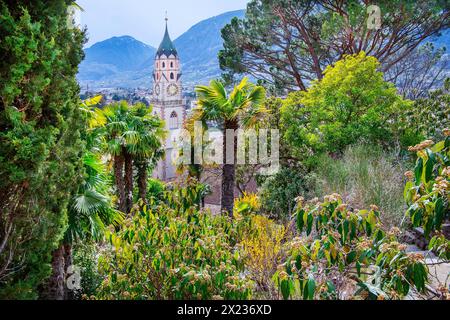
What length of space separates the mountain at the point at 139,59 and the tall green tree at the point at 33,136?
42.2ft

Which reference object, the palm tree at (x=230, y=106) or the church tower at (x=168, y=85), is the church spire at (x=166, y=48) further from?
the palm tree at (x=230, y=106)

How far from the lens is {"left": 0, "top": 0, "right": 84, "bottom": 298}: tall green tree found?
10.6 ft

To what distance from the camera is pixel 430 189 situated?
Result: 2.62 m

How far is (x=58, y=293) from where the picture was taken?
4801 millimetres

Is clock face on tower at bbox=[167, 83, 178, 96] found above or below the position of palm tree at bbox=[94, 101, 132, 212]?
above

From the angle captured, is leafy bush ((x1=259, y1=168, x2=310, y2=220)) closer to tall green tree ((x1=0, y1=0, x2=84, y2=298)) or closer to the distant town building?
tall green tree ((x1=0, y1=0, x2=84, y2=298))

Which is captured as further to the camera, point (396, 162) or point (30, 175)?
point (396, 162)

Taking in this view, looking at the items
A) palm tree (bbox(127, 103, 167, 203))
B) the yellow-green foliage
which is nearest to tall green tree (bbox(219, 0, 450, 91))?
palm tree (bbox(127, 103, 167, 203))

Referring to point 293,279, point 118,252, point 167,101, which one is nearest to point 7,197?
point 118,252

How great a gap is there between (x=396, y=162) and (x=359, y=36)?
5378 mm

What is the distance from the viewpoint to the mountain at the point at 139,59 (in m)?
18.8

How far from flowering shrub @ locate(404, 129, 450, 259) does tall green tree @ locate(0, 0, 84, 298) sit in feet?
8.71

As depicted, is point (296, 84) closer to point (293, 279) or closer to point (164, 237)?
point (164, 237)

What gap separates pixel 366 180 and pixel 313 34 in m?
7.35
